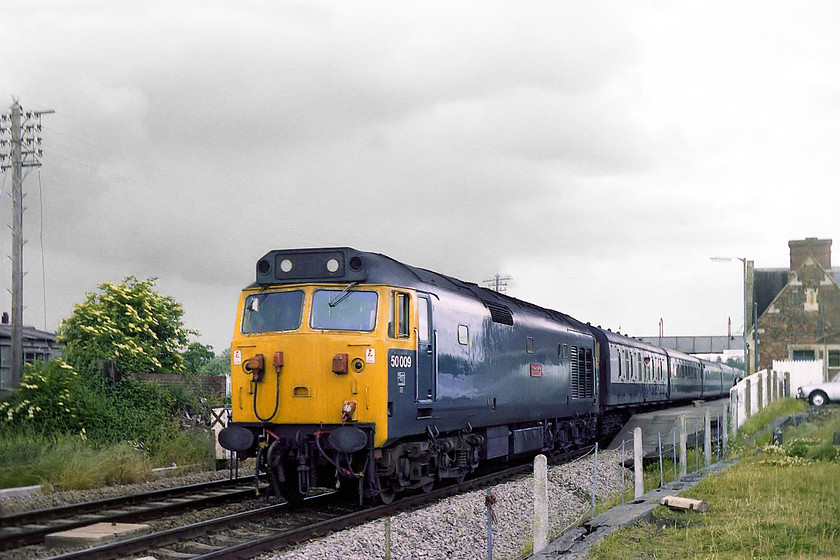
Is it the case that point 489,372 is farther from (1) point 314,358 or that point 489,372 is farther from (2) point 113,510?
(2) point 113,510

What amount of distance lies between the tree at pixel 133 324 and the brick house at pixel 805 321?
117 feet

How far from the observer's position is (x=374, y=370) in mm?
12102

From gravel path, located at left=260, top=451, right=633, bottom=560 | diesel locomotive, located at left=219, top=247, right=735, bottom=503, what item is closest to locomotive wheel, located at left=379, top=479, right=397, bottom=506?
diesel locomotive, located at left=219, top=247, right=735, bottom=503

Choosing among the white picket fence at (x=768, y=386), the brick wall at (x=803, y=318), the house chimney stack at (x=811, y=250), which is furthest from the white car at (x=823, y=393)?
the house chimney stack at (x=811, y=250)

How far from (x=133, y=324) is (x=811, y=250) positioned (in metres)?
43.2

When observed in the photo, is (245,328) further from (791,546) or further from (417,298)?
(791,546)

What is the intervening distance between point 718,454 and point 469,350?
10190 mm

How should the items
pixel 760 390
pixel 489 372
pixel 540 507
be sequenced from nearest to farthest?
pixel 540 507, pixel 489 372, pixel 760 390

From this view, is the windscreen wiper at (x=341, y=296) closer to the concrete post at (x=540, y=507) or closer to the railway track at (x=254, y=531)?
the railway track at (x=254, y=531)

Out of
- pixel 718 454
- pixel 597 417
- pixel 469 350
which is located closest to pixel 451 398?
pixel 469 350

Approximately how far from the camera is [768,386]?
3853 cm

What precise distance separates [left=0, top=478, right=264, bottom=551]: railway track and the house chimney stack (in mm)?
51141

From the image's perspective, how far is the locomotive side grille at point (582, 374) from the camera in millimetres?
22756

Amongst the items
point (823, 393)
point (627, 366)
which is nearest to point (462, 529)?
point (627, 366)
